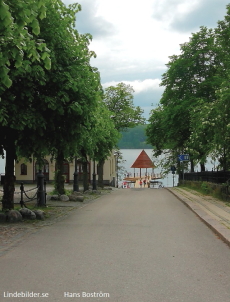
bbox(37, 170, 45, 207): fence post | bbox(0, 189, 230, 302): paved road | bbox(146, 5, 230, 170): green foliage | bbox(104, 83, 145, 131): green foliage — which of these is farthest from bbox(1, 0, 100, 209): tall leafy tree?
bbox(104, 83, 145, 131): green foliage

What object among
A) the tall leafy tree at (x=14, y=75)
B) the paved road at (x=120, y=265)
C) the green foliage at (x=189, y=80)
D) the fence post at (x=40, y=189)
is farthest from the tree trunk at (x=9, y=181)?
the green foliage at (x=189, y=80)

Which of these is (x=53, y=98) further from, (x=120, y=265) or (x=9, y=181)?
(x=120, y=265)

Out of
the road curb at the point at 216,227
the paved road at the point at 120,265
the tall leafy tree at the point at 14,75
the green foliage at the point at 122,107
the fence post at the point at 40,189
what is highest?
the green foliage at the point at 122,107

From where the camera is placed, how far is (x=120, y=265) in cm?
671

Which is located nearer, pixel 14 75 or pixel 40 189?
pixel 14 75

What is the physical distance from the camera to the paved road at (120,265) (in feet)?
17.2

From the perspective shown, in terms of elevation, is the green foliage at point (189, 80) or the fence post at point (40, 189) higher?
the green foliage at point (189, 80)

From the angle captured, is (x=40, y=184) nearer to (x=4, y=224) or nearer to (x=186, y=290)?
(x=4, y=224)

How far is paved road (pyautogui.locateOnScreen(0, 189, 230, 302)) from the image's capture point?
5.25 meters

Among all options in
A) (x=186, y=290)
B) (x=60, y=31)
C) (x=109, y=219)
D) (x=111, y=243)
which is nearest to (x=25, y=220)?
(x=109, y=219)

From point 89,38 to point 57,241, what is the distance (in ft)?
26.7

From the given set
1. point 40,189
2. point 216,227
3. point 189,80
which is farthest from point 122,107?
point 216,227

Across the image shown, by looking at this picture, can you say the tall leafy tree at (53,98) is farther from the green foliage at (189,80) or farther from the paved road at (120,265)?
the green foliage at (189,80)

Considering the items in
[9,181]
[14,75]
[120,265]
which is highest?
[14,75]
